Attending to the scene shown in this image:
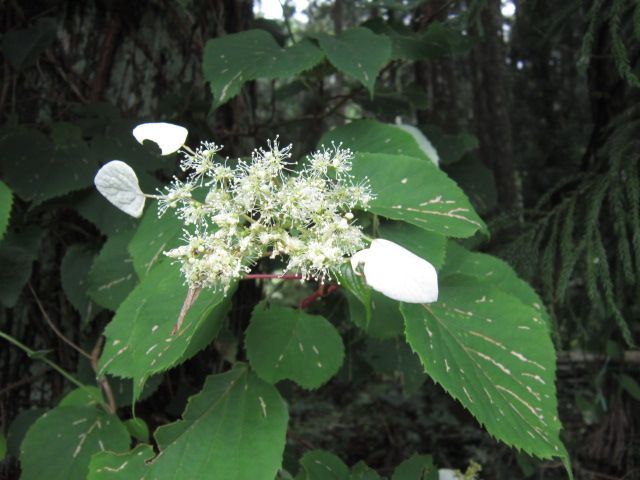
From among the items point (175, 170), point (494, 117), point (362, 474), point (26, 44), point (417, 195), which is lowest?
point (362, 474)

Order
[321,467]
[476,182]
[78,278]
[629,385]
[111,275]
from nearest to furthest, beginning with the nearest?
[321,467]
[111,275]
[78,278]
[476,182]
[629,385]

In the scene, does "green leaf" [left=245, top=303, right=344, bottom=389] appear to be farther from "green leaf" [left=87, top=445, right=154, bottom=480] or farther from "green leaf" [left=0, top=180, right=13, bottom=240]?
"green leaf" [left=0, top=180, right=13, bottom=240]

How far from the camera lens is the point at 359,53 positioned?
1.38 meters

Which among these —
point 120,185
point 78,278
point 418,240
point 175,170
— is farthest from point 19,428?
point 418,240

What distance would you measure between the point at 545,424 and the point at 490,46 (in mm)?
4204

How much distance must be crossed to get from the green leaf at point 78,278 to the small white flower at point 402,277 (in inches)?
41.0

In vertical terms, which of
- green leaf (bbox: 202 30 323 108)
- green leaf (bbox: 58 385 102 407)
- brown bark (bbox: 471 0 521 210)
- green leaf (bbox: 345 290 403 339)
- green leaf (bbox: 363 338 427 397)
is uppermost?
brown bark (bbox: 471 0 521 210)

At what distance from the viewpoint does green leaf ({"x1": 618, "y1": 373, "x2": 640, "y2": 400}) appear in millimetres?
2262

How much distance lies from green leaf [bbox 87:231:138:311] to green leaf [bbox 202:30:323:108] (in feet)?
1.58

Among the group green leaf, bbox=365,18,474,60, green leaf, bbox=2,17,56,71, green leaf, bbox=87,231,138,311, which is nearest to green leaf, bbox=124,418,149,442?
green leaf, bbox=87,231,138,311

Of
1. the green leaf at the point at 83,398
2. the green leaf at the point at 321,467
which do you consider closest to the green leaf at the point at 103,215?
the green leaf at the point at 83,398

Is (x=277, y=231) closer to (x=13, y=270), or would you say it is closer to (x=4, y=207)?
(x=4, y=207)

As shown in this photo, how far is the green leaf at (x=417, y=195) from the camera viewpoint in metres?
1.01

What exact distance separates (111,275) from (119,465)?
548 millimetres
